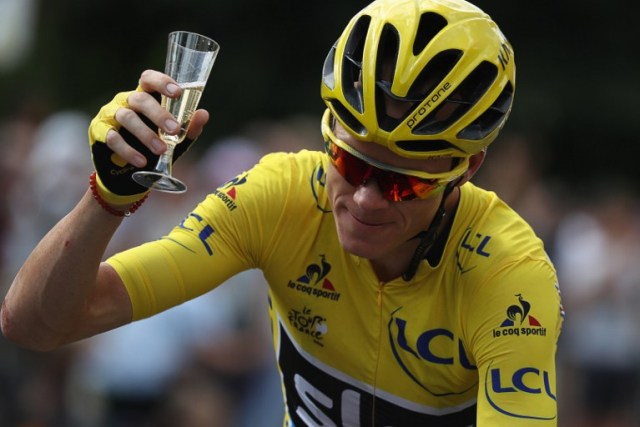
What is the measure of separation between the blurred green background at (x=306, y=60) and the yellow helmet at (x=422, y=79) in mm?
12162

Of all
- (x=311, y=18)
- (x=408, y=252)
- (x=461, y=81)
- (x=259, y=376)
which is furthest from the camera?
(x=311, y=18)

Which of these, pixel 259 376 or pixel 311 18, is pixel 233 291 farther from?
pixel 311 18

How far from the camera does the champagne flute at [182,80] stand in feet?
12.8

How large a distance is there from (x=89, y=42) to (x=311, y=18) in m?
3.39

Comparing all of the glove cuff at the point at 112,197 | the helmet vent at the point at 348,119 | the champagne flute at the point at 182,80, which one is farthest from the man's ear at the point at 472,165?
the glove cuff at the point at 112,197

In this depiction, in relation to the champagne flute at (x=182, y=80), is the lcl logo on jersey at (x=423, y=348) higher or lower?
lower

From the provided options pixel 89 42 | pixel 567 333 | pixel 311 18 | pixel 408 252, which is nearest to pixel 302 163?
pixel 408 252

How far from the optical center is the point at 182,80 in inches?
154

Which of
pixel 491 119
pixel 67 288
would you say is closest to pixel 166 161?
pixel 67 288

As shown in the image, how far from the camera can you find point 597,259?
11.0 m

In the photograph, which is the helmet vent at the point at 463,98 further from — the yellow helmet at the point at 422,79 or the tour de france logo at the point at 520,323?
the tour de france logo at the point at 520,323

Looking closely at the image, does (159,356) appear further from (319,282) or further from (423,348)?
(423,348)

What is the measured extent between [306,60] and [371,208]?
13.4 m

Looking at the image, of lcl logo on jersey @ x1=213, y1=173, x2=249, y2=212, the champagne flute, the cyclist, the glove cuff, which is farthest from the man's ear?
the glove cuff
